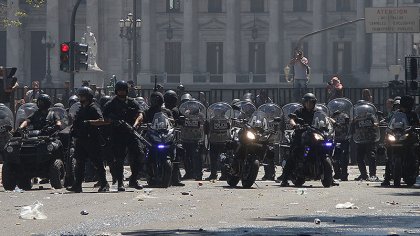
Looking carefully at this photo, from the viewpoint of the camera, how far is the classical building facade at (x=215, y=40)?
4702 inches

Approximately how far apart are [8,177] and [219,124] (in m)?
6.71

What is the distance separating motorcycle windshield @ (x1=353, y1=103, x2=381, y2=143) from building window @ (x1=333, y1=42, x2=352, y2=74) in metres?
87.3

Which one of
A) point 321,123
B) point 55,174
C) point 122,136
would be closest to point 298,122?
point 321,123

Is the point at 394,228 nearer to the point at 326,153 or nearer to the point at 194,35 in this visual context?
the point at 326,153

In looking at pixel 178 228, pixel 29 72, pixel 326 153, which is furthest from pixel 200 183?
pixel 29 72

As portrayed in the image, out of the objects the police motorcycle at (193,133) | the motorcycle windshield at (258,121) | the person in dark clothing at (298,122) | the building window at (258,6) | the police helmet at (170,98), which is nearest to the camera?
the person in dark clothing at (298,122)

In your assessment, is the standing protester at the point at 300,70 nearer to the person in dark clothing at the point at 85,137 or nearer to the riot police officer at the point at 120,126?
the riot police officer at the point at 120,126

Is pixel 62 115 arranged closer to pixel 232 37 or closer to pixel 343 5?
pixel 232 37

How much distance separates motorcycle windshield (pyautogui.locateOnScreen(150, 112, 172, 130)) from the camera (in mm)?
28141

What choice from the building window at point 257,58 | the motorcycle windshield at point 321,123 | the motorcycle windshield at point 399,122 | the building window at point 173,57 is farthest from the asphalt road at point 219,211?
the building window at point 173,57

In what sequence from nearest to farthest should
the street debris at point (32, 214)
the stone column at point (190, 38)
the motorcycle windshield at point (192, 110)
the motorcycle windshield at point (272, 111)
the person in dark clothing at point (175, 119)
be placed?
the street debris at point (32, 214) < the person in dark clothing at point (175, 119) < the motorcycle windshield at point (192, 110) < the motorcycle windshield at point (272, 111) < the stone column at point (190, 38)

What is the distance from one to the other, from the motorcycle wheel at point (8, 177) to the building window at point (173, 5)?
98.2 metres

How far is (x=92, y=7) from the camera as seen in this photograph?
396 ft

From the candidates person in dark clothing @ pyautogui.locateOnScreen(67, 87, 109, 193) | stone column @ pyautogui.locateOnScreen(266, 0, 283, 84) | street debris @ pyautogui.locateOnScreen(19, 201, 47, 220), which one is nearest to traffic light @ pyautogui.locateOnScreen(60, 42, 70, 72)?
person in dark clothing @ pyautogui.locateOnScreen(67, 87, 109, 193)
